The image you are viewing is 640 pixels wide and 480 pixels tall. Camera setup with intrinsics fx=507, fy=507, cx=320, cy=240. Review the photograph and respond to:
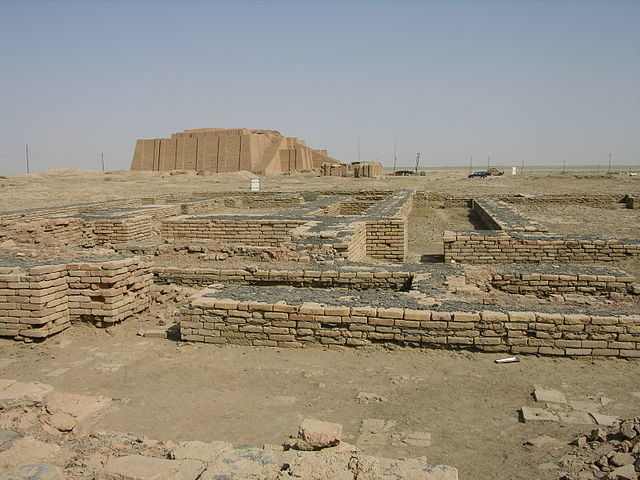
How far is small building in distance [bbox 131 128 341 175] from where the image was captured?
139 feet

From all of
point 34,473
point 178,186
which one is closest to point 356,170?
point 178,186

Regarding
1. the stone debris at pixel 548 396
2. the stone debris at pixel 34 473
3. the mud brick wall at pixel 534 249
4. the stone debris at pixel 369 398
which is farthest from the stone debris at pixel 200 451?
the mud brick wall at pixel 534 249

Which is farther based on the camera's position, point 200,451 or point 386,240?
point 386,240

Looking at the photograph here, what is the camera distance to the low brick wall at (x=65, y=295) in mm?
5105

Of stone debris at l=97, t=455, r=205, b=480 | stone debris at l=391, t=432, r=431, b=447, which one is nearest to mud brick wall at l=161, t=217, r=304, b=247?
stone debris at l=391, t=432, r=431, b=447

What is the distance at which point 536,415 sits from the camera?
3.45m

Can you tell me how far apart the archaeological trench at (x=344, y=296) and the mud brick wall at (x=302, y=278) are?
0.01m

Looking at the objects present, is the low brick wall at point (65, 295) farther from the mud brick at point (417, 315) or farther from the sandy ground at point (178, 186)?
the sandy ground at point (178, 186)

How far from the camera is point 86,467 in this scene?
2.49 metres

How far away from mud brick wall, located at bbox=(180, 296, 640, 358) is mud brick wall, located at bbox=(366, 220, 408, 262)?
479 cm

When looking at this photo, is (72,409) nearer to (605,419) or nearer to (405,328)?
(405,328)

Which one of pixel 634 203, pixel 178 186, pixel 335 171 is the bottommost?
pixel 634 203

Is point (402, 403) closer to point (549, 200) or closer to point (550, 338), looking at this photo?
point (550, 338)

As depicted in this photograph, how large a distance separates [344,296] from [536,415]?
2.11m
